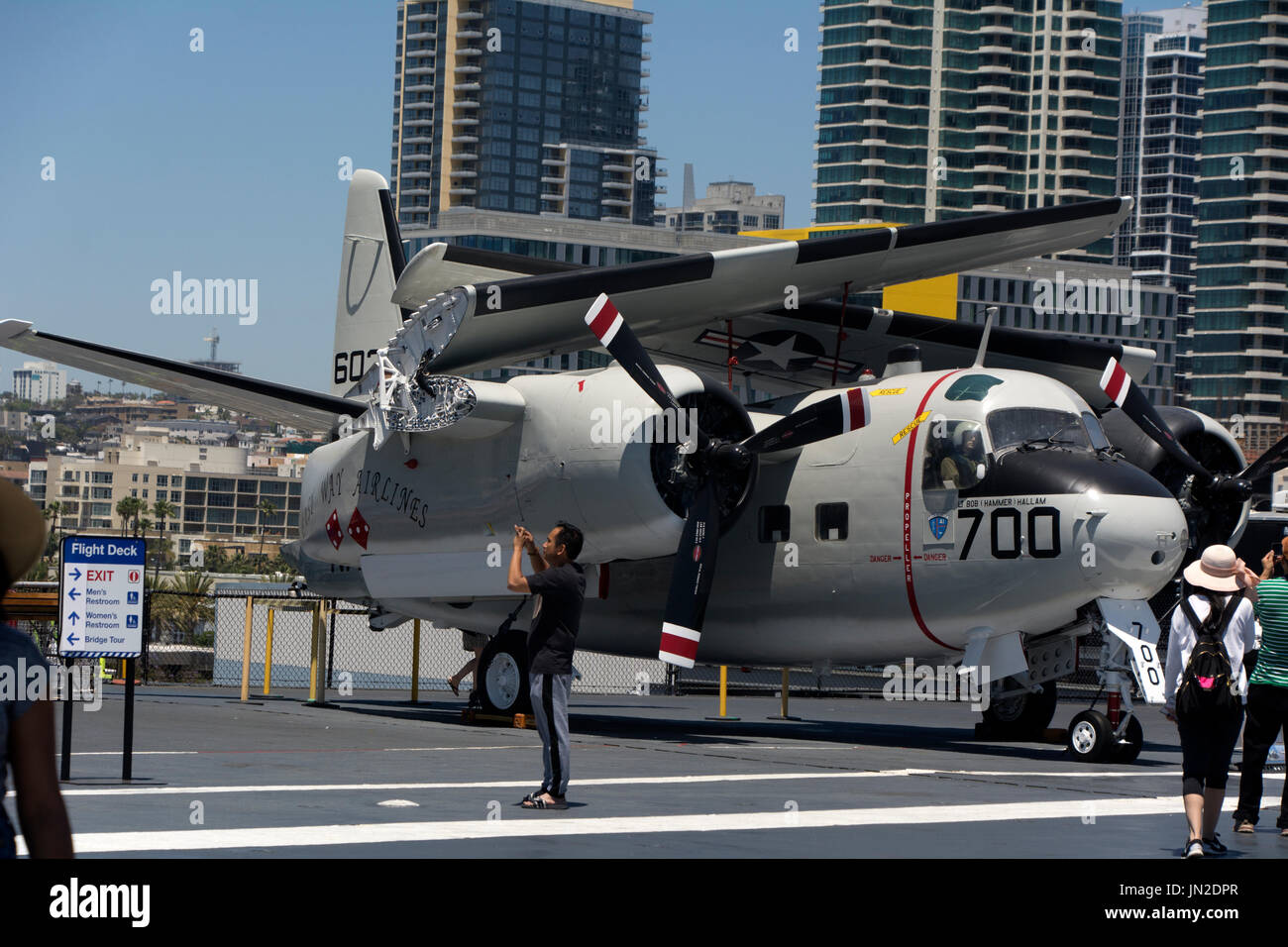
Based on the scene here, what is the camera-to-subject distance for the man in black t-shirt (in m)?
12.6

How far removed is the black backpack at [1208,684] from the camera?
11.3m

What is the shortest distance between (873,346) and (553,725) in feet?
45.2

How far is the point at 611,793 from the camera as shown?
1363cm

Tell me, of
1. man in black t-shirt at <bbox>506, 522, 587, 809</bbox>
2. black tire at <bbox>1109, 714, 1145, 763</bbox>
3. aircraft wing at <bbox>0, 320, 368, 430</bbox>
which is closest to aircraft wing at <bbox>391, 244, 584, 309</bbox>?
aircraft wing at <bbox>0, 320, 368, 430</bbox>

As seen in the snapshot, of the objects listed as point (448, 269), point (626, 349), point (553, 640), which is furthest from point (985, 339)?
point (553, 640)

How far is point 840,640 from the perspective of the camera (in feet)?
67.2

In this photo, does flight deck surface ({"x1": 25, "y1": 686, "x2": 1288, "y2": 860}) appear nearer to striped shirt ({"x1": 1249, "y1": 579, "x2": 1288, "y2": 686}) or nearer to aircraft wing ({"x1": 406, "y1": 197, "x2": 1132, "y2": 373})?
striped shirt ({"x1": 1249, "y1": 579, "x2": 1288, "y2": 686})

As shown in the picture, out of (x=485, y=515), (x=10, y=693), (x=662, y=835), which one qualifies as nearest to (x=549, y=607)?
(x=662, y=835)

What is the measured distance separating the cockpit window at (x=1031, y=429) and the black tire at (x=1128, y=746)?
3.25 metres

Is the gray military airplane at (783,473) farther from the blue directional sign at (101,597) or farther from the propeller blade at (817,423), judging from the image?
the blue directional sign at (101,597)

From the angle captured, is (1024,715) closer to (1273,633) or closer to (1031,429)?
(1031,429)

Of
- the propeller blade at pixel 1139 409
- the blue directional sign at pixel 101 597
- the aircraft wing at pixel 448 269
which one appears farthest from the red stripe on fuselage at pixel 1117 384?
the blue directional sign at pixel 101 597

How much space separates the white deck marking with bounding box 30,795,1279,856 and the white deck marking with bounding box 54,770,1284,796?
→ 2.11 meters
